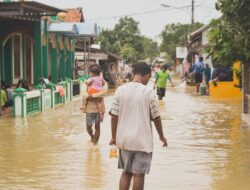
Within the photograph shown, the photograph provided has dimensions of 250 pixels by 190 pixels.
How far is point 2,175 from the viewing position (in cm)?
912

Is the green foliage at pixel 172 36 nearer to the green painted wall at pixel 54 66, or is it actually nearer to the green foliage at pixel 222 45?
the green painted wall at pixel 54 66

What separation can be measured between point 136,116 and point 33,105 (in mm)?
12728

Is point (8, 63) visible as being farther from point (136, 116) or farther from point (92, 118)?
point (136, 116)

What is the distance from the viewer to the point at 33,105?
62.6ft

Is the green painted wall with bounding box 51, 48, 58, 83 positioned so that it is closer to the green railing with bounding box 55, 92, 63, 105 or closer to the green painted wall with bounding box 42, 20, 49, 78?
the green painted wall with bounding box 42, 20, 49, 78

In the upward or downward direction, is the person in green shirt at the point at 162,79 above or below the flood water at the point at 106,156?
above

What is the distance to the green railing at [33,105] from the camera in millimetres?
18656

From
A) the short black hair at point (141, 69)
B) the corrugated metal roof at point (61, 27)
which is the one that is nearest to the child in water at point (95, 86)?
the short black hair at point (141, 69)

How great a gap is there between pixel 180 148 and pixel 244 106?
5.56m

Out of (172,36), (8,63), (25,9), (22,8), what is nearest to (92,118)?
(22,8)

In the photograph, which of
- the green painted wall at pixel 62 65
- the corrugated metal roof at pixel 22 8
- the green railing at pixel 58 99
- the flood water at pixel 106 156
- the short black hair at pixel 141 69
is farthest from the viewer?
the green painted wall at pixel 62 65

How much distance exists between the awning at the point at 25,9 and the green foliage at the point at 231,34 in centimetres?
764

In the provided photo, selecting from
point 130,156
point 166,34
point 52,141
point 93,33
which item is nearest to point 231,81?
point 93,33

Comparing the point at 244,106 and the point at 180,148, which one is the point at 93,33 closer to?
the point at 244,106
